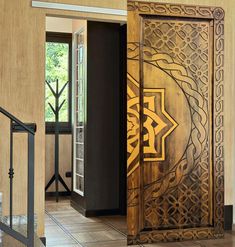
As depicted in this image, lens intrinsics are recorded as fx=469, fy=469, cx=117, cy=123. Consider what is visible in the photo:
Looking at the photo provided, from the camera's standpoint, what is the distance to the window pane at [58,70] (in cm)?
806

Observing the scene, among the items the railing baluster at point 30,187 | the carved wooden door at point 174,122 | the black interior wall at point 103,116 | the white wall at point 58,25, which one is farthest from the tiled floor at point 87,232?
the white wall at point 58,25

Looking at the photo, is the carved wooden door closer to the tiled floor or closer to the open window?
the tiled floor

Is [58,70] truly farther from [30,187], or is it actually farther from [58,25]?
[30,187]

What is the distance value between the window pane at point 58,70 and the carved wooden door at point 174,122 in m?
3.47

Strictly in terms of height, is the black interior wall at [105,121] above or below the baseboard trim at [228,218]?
above

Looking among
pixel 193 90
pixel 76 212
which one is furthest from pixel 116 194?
pixel 193 90

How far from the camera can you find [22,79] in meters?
4.57

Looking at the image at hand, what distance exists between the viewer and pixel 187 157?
5.02 m

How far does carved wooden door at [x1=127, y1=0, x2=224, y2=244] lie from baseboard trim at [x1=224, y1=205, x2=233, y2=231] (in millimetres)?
312

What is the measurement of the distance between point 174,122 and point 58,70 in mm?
3670

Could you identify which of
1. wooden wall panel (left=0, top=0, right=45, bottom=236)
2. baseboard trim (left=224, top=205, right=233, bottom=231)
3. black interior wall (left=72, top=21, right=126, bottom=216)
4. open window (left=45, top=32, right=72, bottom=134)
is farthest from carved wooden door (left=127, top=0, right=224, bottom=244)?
open window (left=45, top=32, right=72, bottom=134)

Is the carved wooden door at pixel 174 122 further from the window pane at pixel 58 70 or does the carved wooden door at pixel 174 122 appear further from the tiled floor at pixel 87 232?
the window pane at pixel 58 70

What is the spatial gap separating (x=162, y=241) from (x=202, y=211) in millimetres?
559

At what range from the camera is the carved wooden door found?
15.8 ft
